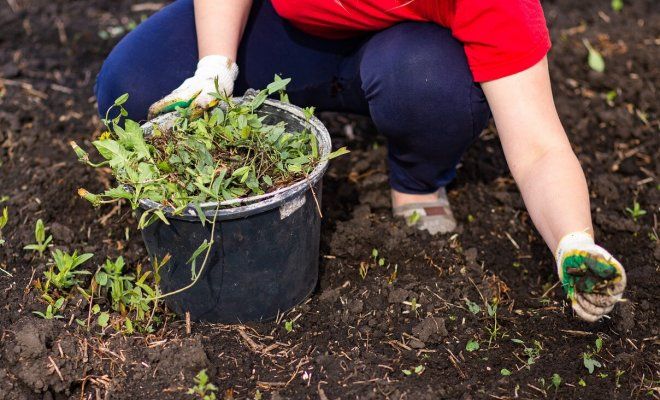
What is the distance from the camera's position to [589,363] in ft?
6.34

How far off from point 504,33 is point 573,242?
56cm

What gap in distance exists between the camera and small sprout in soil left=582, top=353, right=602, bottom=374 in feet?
6.32

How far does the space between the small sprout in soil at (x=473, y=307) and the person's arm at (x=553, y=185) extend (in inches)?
13.5

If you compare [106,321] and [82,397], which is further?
[106,321]

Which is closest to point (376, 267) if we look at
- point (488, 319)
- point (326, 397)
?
point (488, 319)

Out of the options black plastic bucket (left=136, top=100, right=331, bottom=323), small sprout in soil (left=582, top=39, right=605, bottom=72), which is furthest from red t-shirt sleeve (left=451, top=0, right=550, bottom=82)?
small sprout in soil (left=582, top=39, right=605, bottom=72)

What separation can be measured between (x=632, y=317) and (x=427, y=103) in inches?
31.4

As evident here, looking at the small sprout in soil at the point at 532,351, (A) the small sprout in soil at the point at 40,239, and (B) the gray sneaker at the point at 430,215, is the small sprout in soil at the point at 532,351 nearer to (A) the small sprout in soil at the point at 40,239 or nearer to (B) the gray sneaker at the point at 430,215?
(B) the gray sneaker at the point at 430,215

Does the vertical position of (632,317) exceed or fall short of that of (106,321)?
it falls short

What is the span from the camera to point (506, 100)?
6.47 ft

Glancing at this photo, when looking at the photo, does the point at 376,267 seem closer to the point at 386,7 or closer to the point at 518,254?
the point at 518,254

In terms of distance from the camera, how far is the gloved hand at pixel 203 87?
2045 mm

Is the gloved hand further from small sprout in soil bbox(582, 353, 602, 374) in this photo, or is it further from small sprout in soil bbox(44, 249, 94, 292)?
small sprout in soil bbox(582, 353, 602, 374)

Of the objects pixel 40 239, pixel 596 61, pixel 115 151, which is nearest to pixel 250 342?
pixel 115 151
